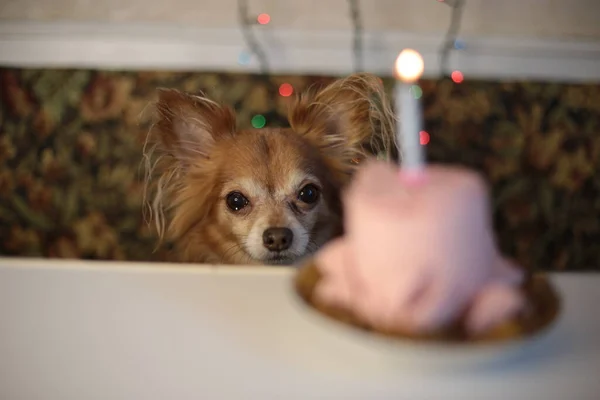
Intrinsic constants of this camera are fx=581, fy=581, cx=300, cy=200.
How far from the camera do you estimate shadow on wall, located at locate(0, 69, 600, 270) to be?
1.69 metres

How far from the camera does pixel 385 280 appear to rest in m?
0.56

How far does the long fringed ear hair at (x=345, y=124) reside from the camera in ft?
4.83

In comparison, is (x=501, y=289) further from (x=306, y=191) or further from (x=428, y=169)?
(x=306, y=191)

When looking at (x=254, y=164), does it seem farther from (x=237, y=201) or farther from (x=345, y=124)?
(x=345, y=124)

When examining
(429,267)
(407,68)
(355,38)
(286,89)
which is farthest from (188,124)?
(429,267)

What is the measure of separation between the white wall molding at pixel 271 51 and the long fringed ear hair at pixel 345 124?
0.27 meters

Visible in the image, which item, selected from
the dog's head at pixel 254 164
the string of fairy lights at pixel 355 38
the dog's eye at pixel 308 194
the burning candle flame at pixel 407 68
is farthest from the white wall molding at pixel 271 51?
the burning candle flame at pixel 407 68

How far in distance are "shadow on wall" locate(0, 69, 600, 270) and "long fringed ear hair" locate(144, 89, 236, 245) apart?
182 millimetres

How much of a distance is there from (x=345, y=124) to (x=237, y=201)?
1.17ft

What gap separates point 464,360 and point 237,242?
90 centimetres

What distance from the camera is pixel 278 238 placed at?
1.28 metres

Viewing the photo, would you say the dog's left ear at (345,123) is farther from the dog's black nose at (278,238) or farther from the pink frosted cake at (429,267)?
the pink frosted cake at (429,267)

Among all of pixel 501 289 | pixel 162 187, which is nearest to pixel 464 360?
pixel 501 289

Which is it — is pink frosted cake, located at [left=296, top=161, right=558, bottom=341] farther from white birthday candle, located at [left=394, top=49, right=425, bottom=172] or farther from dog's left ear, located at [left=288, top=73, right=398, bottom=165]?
dog's left ear, located at [left=288, top=73, right=398, bottom=165]
